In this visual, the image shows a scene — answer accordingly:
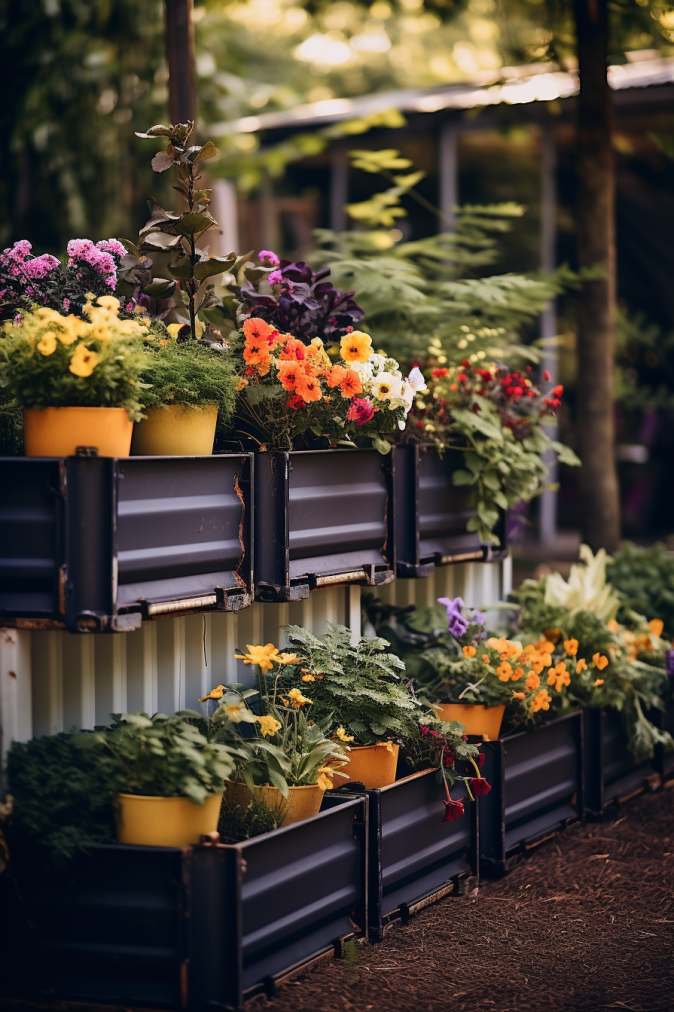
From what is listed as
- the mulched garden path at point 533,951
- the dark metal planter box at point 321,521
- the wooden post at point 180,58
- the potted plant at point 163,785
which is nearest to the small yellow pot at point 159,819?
the potted plant at point 163,785

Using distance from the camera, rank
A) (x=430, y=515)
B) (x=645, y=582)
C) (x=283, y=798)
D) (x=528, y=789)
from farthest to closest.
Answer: (x=645, y=582), (x=430, y=515), (x=528, y=789), (x=283, y=798)

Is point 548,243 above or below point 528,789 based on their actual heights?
above

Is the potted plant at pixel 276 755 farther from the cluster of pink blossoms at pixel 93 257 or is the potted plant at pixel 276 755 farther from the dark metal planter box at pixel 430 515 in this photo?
the cluster of pink blossoms at pixel 93 257

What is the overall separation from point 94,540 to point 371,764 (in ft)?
4.09

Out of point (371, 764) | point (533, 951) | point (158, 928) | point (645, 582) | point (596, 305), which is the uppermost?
point (596, 305)

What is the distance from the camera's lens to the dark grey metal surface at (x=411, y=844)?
3.42 meters

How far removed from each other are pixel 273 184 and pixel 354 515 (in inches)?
341

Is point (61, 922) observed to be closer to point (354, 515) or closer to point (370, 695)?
point (370, 695)

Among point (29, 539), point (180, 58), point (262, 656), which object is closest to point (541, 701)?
point (262, 656)

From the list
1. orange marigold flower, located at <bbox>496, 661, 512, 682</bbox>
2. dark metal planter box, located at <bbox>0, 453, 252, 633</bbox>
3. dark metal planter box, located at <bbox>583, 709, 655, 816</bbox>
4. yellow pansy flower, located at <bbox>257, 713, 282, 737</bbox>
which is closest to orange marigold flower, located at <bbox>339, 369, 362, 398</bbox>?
dark metal planter box, located at <bbox>0, 453, 252, 633</bbox>

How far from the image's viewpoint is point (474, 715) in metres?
4.18

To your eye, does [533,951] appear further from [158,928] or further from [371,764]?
[158,928]

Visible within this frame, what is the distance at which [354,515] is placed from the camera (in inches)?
155

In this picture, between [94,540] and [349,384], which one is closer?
[94,540]
